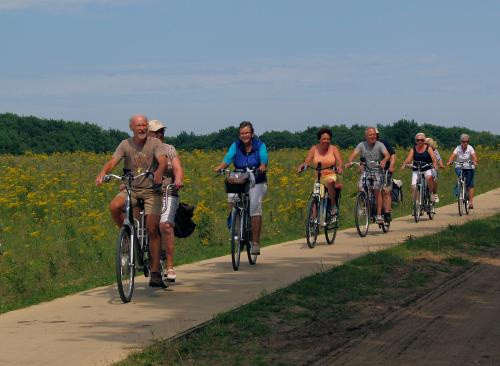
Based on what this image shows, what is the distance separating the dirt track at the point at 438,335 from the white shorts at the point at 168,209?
2.94 metres

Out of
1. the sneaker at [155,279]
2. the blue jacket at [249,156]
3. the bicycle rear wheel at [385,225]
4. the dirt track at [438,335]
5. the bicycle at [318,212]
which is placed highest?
the blue jacket at [249,156]

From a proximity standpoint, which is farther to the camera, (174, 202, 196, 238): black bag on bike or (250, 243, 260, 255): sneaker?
(250, 243, 260, 255): sneaker

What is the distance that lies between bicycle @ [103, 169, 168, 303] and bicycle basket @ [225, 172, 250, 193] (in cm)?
267

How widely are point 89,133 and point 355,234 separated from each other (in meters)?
50.3

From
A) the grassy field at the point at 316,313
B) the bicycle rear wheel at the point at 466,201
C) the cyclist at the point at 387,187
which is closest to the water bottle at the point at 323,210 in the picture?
the grassy field at the point at 316,313

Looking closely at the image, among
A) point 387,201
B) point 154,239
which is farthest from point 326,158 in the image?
point 154,239

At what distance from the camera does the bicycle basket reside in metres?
14.2

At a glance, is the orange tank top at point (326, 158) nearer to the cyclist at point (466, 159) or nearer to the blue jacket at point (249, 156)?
the blue jacket at point (249, 156)

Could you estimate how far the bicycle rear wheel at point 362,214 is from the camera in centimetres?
1919

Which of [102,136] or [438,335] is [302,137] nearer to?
[102,136]

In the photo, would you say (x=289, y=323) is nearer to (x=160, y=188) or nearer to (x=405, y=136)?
(x=160, y=188)

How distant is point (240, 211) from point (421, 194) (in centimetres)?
961

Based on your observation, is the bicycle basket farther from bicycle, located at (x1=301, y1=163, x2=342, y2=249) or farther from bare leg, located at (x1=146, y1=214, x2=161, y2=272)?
bicycle, located at (x1=301, y1=163, x2=342, y2=249)

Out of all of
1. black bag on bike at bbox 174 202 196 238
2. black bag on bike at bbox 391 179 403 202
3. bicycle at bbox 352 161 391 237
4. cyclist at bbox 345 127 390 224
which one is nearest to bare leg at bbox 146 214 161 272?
black bag on bike at bbox 174 202 196 238
